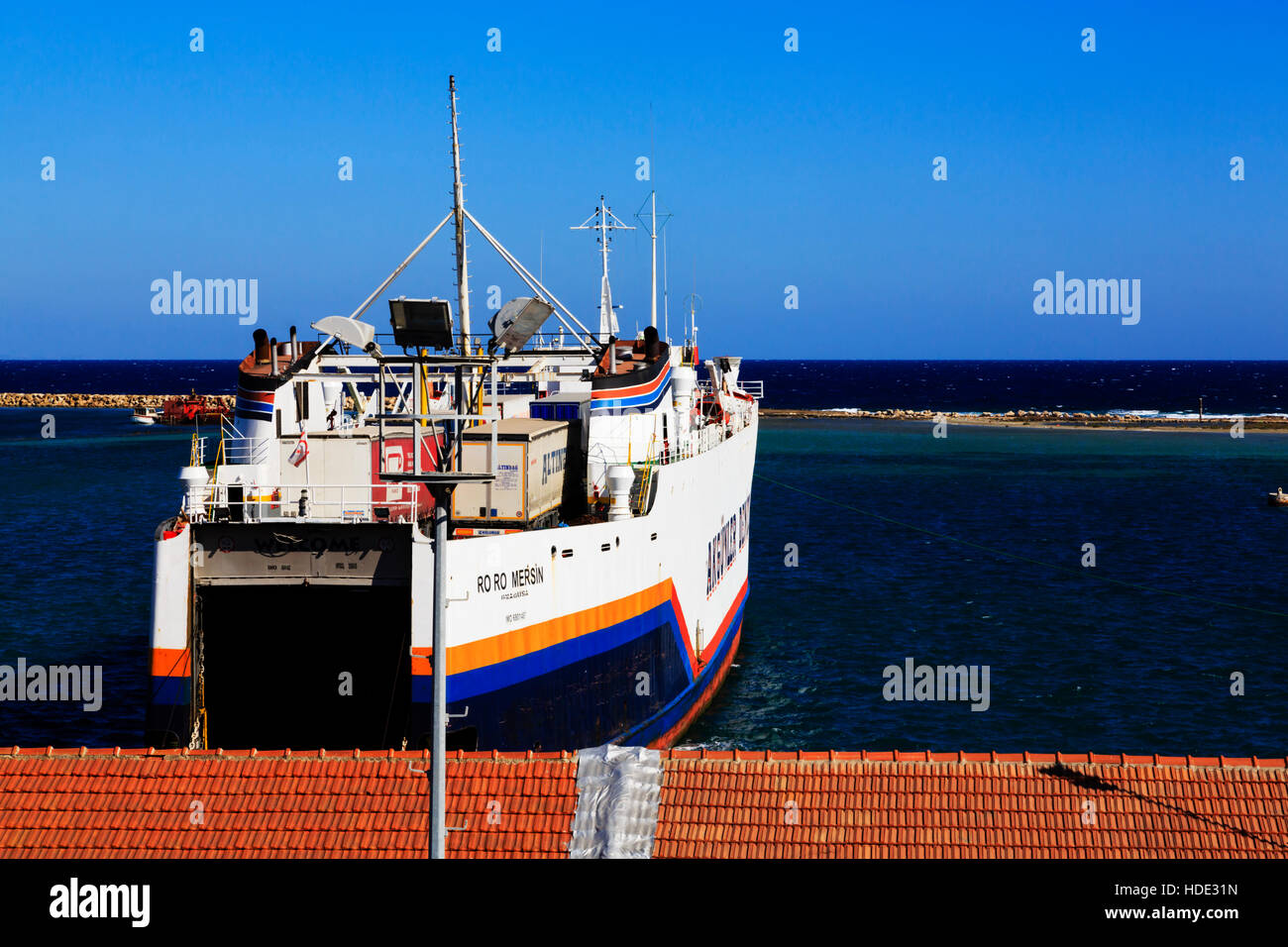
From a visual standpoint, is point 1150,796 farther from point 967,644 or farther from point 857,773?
point 967,644

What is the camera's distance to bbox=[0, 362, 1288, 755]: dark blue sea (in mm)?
29859

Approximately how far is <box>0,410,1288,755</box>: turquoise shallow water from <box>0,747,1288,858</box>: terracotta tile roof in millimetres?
11343

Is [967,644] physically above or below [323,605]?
below

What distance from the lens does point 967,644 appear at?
37.5 metres

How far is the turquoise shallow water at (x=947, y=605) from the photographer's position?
29828mm

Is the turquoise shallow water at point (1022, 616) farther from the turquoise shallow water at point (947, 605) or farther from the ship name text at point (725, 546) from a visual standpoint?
the ship name text at point (725, 546)

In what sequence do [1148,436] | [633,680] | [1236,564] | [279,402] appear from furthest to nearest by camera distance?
[1148,436], [1236,564], [279,402], [633,680]

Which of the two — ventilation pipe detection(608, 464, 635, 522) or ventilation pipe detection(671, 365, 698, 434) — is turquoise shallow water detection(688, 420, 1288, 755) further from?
ventilation pipe detection(608, 464, 635, 522)
